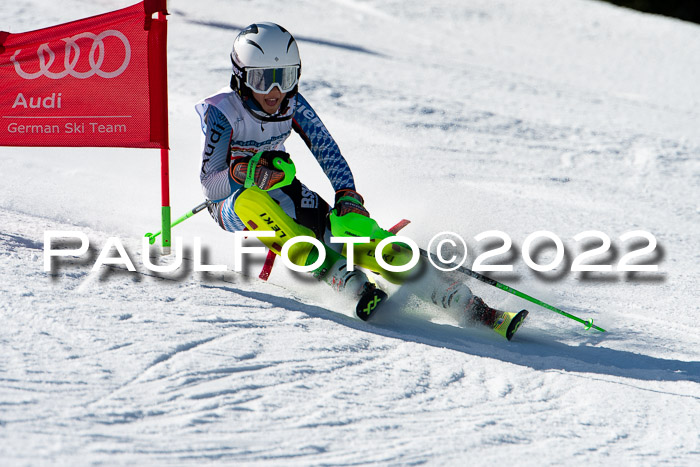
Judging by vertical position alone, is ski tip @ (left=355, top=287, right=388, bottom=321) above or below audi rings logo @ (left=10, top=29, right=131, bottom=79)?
below

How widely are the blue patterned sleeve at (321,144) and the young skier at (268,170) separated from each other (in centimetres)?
1

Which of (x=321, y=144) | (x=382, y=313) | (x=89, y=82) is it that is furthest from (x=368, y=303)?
(x=89, y=82)

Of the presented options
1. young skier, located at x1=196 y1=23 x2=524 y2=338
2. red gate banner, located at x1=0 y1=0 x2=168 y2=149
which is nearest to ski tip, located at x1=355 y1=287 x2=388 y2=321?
young skier, located at x1=196 y1=23 x2=524 y2=338

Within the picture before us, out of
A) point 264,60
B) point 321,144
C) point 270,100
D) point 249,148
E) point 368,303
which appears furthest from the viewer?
point 321,144

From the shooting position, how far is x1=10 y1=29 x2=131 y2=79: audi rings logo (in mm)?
4957

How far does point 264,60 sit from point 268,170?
63 cm

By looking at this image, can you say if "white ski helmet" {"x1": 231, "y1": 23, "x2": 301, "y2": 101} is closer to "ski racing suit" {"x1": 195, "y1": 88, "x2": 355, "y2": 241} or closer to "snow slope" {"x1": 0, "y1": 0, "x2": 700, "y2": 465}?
"ski racing suit" {"x1": 195, "y1": 88, "x2": 355, "y2": 241}

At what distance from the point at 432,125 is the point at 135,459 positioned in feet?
22.1

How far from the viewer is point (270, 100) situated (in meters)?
4.77

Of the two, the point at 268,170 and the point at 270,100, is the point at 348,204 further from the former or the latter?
the point at 270,100

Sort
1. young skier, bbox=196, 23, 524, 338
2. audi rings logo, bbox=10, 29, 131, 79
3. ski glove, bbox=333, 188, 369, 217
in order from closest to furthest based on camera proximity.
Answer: young skier, bbox=196, 23, 524, 338 < ski glove, bbox=333, 188, 369, 217 < audi rings logo, bbox=10, 29, 131, 79

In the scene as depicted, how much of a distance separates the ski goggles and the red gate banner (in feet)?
2.23

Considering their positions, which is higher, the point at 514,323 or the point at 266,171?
the point at 266,171

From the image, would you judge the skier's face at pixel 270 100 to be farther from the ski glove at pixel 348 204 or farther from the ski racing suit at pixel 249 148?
the ski glove at pixel 348 204
